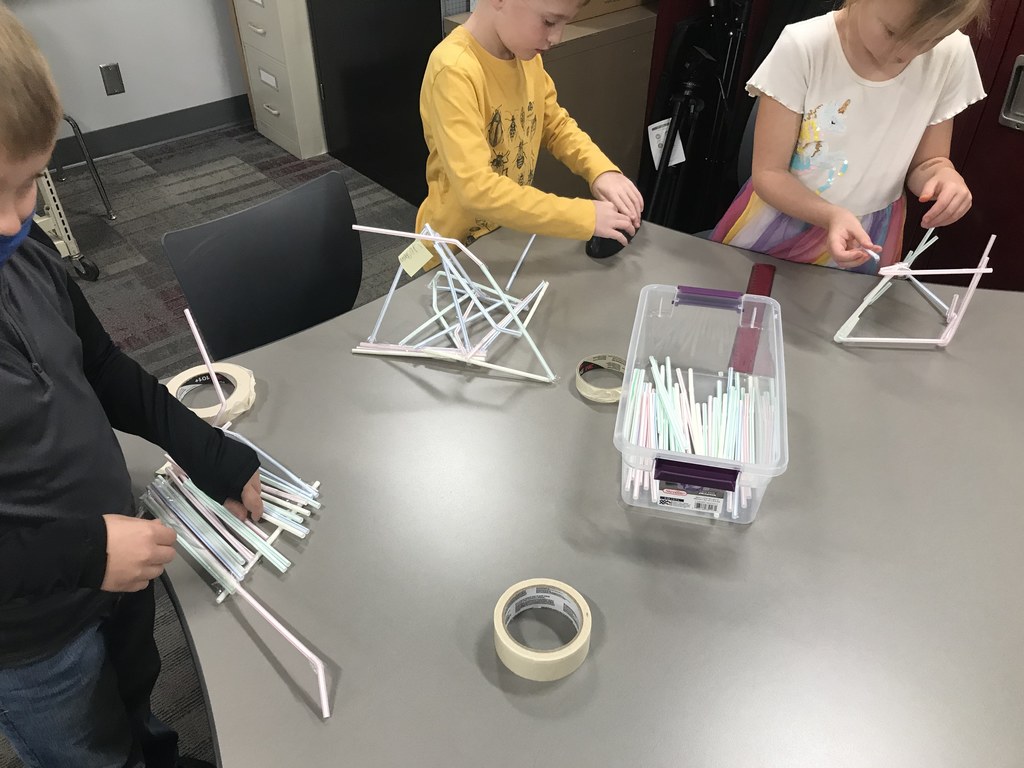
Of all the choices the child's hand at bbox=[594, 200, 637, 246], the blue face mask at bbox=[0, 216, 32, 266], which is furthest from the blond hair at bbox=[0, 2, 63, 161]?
the child's hand at bbox=[594, 200, 637, 246]

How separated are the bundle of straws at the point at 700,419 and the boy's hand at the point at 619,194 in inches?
15.8

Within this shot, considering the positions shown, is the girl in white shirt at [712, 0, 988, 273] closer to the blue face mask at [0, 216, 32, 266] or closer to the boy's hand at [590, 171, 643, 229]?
the boy's hand at [590, 171, 643, 229]

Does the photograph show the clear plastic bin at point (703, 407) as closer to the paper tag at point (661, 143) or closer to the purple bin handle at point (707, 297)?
the purple bin handle at point (707, 297)

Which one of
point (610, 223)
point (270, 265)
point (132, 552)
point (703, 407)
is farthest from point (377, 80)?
point (132, 552)

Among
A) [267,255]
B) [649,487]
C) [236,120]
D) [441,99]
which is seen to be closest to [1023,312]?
[649,487]

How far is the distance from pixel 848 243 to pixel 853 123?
345 mm

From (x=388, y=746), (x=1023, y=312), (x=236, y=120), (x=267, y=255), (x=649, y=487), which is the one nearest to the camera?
(x=388, y=746)

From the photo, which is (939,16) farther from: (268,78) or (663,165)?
(268,78)

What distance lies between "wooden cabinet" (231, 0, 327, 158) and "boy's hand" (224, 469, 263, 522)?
9.22 feet

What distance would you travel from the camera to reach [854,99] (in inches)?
53.1

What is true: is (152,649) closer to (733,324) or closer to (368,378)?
(368,378)

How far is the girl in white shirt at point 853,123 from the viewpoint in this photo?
1.27 m

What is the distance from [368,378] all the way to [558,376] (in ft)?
0.90

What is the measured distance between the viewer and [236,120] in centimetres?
371
